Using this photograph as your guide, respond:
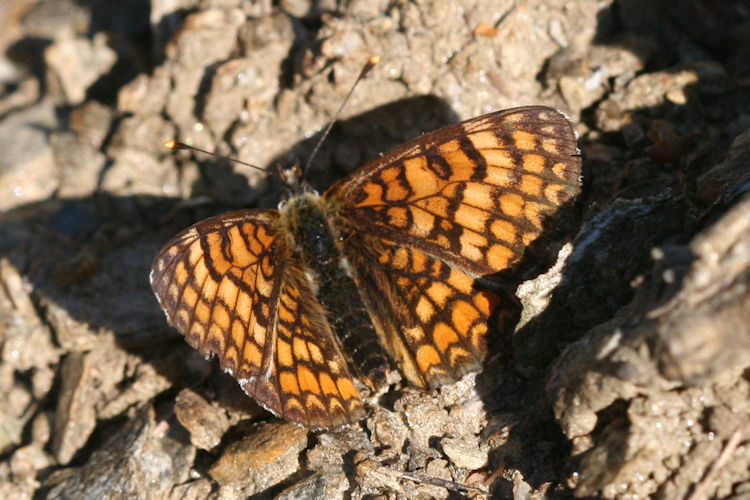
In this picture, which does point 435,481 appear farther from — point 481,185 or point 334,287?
point 481,185

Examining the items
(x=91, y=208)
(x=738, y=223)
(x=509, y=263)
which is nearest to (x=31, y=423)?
(x=91, y=208)

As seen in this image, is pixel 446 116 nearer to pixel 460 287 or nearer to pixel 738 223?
pixel 460 287

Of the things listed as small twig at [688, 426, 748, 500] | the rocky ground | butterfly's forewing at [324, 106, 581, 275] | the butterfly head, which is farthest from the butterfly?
small twig at [688, 426, 748, 500]

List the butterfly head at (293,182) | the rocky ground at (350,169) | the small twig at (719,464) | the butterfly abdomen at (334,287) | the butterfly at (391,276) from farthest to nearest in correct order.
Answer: the butterfly head at (293,182), the butterfly abdomen at (334,287), the butterfly at (391,276), the rocky ground at (350,169), the small twig at (719,464)

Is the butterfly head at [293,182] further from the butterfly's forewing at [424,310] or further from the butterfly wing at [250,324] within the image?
the butterfly's forewing at [424,310]

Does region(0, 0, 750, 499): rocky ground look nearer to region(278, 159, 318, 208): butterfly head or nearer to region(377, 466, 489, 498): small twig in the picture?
region(377, 466, 489, 498): small twig

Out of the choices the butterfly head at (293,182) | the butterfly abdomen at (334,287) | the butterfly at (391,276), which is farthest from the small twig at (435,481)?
the butterfly head at (293,182)

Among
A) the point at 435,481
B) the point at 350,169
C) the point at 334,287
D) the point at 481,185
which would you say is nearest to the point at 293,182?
the point at 350,169
